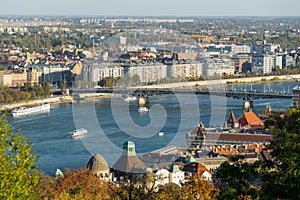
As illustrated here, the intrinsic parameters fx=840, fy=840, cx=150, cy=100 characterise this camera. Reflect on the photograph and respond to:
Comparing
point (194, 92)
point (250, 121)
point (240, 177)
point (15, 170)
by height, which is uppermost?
point (15, 170)

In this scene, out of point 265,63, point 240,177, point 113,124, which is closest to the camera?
point 240,177

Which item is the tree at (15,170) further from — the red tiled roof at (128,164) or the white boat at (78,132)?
the white boat at (78,132)

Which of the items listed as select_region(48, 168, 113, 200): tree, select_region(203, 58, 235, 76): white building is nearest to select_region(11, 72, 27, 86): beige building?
select_region(203, 58, 235, 76): white building

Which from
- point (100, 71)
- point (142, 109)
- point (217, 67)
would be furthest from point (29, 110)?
point (217, 67)

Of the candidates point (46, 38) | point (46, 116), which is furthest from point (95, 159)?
point (46, 38)

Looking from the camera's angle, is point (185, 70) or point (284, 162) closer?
point (284, 162)

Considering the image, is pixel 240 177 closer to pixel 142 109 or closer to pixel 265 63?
pixel 142 109

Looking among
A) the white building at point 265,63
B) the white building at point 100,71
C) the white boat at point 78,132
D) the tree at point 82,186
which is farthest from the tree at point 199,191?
the white building at point 265,63
